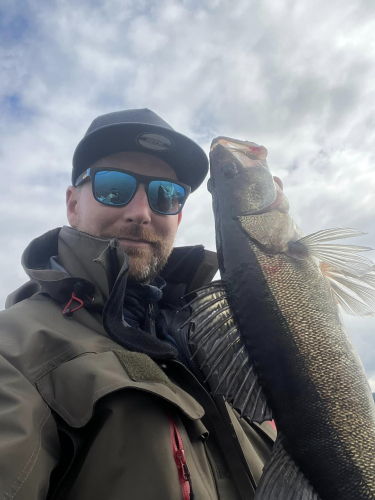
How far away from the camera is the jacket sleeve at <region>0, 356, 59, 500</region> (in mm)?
1148

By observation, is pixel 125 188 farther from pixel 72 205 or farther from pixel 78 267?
pixel 78 267

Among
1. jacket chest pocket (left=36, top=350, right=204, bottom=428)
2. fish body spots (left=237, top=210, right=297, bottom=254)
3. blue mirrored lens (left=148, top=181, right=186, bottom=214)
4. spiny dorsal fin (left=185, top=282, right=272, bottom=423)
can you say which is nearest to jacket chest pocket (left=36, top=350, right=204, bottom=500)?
jacket chest pocket (left=36, top=350, right=204, bottom=428)

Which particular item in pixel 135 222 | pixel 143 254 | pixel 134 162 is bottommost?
pixel 143 254

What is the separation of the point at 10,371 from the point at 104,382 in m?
0.40

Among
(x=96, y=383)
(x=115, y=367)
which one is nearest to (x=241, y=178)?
(x=115, y=367)

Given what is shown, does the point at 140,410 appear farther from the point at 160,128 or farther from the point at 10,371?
the point at 160,128

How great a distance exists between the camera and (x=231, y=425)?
181 centimetres

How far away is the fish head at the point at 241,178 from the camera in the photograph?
2.47 meters

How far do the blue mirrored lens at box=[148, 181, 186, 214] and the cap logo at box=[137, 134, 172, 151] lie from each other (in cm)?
34

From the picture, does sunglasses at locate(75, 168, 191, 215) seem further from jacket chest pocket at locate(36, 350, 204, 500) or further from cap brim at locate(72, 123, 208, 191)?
jacket chest pocket at locate(36, 350, 204, 500)

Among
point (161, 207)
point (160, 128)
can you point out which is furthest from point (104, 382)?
point (160, 128)

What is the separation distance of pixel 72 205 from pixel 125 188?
643 millimetres

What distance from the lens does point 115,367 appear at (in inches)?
62.3

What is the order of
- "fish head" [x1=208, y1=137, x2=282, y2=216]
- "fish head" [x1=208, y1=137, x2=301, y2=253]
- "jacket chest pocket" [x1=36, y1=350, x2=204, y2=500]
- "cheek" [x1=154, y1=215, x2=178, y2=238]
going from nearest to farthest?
"jacket chest pocket" [x1=36, y1=350, x2=204, y2=500]
"fish head" [x1=208, y1=137, x2=301, y2=253]
"fish head" [x1=208, y1=137, x2=282, y2=216]
"cheek" [x1=154, y1=215, x2=178, y2=238]
